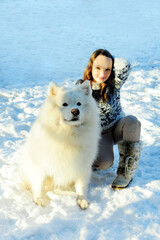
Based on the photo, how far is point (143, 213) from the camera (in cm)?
217

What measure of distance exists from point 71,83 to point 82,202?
3.94m

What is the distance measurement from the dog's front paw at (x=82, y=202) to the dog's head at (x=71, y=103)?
2.72ft

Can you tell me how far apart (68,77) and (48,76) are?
1.86 ft

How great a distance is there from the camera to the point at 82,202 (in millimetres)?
2266

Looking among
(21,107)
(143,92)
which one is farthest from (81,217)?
(143,92)

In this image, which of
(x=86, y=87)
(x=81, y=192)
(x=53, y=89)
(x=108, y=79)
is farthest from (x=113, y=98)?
(x=81, y=192)

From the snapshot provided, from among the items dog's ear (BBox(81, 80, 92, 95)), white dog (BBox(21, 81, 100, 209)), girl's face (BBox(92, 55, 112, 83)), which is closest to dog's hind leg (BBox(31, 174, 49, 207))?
white dog (BBox(21, 81, 100, 209))

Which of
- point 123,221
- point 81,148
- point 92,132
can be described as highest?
point 92,132

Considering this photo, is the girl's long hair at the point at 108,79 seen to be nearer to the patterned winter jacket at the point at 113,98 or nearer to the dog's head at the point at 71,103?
the patterned winter jacket at the point at 113,98

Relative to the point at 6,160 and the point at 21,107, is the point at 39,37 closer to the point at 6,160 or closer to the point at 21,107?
the point at 21,107

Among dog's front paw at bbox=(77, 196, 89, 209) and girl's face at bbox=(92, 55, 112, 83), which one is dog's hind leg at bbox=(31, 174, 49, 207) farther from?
girl's face at bbox=(92, 55, 112, 83)

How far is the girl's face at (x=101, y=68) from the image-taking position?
2453mm

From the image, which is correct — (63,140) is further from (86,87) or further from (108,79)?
(108,79)

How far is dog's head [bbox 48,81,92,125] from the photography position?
6.26ft
